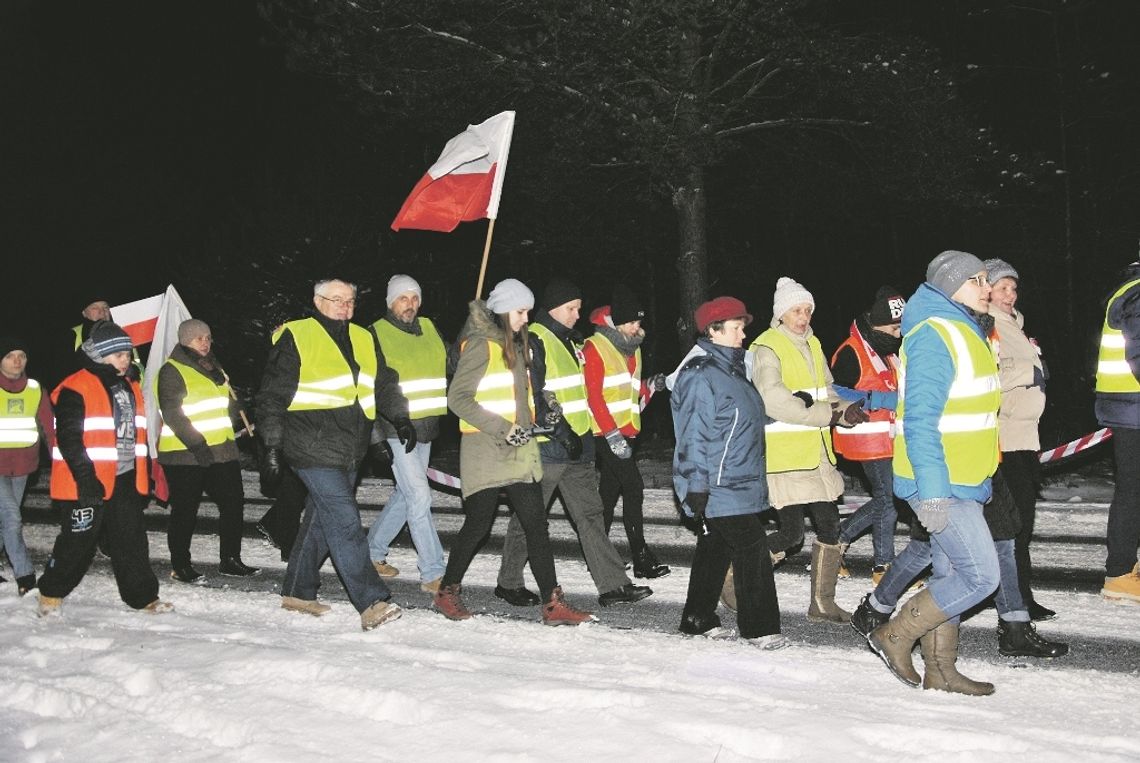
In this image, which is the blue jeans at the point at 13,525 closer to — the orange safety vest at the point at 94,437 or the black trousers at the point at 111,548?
the black trousers at the point at 111,548

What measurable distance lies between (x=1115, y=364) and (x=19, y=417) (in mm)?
7825

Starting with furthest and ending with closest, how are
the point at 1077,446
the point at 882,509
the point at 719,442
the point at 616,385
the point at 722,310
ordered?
the point at 1077,446 → the point at 616,385 → the point at 882,509 → the point at 722,310 → the point at 719,442

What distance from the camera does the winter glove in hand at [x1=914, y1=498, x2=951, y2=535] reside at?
211 inches

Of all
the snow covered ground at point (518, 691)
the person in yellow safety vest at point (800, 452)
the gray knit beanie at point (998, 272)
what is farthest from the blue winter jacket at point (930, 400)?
the gray knit beanie at point (998, 272)

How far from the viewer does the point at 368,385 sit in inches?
291

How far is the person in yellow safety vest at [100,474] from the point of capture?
7312mm

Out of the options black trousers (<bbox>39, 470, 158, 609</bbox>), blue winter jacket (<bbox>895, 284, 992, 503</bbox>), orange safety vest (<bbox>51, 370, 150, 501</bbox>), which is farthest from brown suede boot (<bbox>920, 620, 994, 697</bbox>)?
orange safety vest (<bbox>51, 370, 150, 501</bbox>)

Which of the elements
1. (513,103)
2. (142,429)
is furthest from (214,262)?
(142,429)

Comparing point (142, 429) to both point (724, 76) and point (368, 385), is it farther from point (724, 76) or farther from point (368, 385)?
point (724, 76)

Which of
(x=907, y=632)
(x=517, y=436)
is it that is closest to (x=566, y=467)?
(x=517, y=436)

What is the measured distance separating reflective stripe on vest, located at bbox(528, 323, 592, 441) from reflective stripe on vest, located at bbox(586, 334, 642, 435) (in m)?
0.26

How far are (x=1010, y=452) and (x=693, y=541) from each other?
3.46m

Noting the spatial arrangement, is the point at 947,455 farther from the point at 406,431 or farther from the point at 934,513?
the point at 406,431

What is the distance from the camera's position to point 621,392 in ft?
27.8
